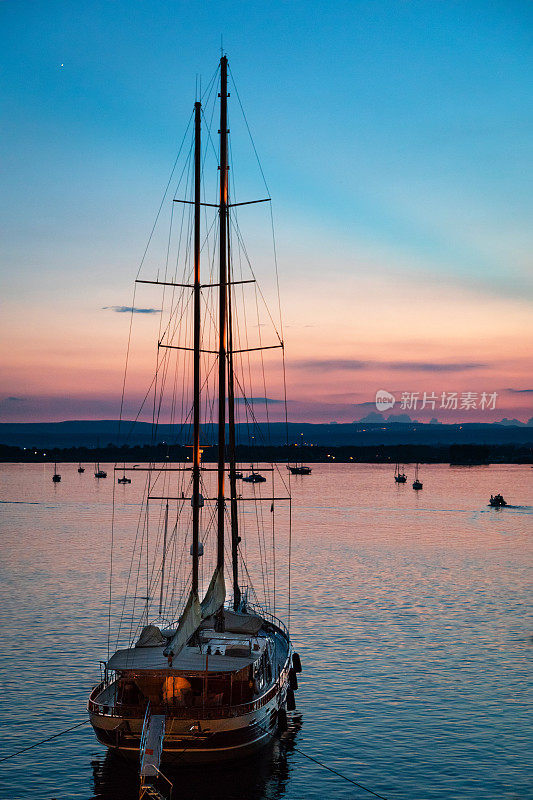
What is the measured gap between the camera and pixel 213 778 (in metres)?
29.6

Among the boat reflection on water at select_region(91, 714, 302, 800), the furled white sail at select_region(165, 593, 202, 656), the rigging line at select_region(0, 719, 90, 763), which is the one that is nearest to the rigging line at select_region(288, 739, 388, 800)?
the boat reflection on water at select_region(91, 714, 302, 800)

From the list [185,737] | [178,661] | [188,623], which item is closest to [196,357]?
[188,623]

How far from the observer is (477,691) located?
137ft

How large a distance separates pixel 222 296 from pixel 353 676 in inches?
799

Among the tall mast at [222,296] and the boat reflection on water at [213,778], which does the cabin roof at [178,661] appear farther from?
the tall mast at [222,296]

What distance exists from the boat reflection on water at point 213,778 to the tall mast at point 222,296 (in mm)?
8442

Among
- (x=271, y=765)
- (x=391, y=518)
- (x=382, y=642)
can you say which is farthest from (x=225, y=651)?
(x=391, y=518)

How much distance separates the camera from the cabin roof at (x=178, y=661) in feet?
92.6

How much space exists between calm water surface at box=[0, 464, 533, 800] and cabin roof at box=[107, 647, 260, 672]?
3394 mm

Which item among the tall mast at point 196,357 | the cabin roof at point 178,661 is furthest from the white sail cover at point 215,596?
the cabin roof at point 178,661

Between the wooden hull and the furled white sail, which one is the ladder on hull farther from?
the furled white sail

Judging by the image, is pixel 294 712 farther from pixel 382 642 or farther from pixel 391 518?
pixel 391 518

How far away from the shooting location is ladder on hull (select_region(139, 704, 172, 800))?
26.0 meters

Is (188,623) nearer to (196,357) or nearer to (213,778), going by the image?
(213,778)
